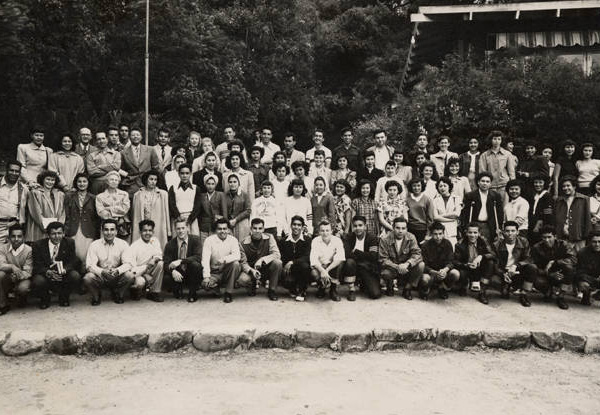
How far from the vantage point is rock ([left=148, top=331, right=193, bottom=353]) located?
5.88 m

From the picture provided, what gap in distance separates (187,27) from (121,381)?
13328 mm

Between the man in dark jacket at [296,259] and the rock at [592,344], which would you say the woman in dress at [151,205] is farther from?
the rock at [592,344]

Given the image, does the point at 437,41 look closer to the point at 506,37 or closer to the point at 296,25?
the point at 506,37

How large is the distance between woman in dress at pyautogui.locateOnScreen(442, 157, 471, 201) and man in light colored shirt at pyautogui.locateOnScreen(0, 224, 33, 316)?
5.78 meters

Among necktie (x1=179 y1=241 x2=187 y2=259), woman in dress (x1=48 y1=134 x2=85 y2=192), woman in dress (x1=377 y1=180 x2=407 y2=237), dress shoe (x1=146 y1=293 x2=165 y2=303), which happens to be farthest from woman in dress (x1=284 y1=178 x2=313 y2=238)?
woman in dress (x1=48 y1=134 x2=85 y2=192)

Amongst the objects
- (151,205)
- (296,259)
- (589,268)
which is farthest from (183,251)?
(589,268)

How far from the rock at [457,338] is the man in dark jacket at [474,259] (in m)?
1.22

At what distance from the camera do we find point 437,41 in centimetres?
1588

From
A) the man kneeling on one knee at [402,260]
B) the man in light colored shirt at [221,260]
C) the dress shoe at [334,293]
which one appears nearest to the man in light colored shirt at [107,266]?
the man in light colored shirt at [221,260]

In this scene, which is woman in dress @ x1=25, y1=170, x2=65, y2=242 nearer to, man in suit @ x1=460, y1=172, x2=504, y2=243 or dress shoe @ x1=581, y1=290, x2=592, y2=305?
man in suit @ x1=460, y1=172, x2=504, y2=243

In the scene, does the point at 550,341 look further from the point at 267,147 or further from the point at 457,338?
the point at 267,147

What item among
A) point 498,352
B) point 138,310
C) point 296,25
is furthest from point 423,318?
point 296,25

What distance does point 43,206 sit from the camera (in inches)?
287

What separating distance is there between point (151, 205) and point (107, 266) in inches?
41.8
